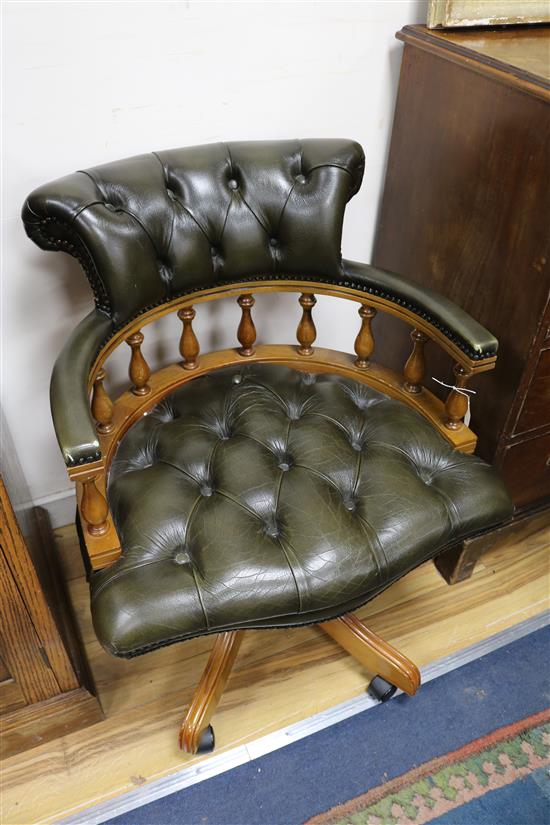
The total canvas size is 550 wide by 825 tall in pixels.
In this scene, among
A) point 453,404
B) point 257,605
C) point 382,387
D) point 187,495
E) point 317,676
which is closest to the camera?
point 257,605

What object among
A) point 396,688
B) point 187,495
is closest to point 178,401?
point 187,495

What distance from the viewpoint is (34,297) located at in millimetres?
1293

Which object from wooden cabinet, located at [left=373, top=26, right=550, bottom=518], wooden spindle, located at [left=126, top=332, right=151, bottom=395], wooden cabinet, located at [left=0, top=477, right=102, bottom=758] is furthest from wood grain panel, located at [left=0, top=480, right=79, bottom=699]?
wooden cabinet, located at [left=373, top=26, right=550, bottom=518]

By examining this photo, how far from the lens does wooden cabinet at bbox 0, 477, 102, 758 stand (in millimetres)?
993

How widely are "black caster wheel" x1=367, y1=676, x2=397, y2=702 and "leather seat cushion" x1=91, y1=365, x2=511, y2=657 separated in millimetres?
416

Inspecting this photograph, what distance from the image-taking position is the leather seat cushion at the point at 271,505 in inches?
36.1

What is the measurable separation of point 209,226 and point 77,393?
1.34ft

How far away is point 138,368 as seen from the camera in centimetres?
117

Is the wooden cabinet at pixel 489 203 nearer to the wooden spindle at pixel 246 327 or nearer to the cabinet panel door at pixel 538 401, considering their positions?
the cabinet panel door at pixel 538 401

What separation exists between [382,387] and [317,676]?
0.63 metres

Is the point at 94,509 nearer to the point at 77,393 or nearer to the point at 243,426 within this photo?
the point at 77,393

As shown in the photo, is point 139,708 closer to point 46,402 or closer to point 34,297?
point 46,402

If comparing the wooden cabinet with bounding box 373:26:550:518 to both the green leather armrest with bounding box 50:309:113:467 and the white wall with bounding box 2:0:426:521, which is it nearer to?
the white wall with bounding box 2:0:426:521

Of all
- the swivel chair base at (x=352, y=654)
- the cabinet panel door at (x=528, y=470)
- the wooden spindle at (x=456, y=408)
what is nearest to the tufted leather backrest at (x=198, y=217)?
the wooden spindle at (x=456, y=408)
